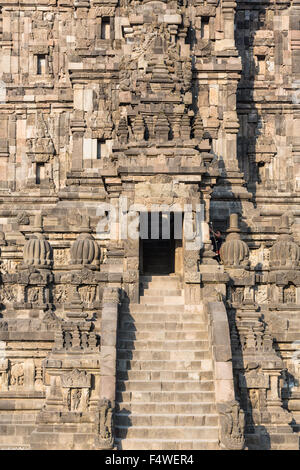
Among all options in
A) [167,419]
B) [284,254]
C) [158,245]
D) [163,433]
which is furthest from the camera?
[158,245]

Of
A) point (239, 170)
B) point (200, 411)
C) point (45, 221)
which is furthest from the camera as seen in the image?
point (239, 170)

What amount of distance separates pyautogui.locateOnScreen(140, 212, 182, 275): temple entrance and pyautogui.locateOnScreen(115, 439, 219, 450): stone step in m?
8.89

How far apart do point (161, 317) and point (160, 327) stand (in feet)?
1.87

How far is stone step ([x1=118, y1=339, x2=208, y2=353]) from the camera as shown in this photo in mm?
31703

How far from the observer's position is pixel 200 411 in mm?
29750

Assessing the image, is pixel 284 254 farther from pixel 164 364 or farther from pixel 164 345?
pixel 164 364

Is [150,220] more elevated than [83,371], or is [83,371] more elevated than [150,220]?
[150,220]

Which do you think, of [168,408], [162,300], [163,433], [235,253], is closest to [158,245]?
[235,253]

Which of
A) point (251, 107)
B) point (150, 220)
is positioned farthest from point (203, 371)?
point (251, 107)

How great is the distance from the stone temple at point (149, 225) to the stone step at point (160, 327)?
0.05 meters

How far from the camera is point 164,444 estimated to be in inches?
1132

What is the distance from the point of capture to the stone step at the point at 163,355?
3130 centimetres

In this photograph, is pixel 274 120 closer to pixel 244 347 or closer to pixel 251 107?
pixel 251 107

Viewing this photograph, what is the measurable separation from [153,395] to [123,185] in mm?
8566
